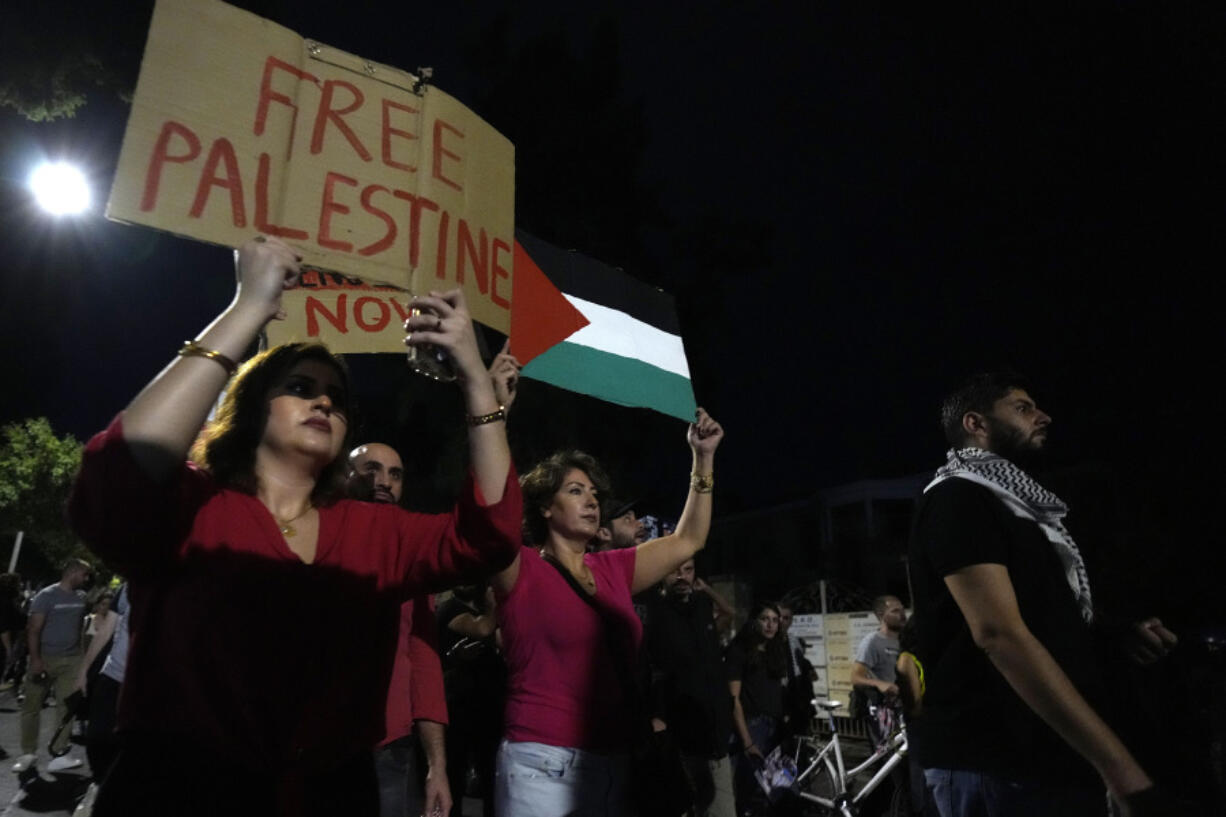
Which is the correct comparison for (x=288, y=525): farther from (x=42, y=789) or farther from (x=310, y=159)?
(x=42, y=789)

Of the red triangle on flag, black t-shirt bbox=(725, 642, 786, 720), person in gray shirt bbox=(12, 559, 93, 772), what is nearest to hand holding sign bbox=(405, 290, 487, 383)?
the red triangle on flag

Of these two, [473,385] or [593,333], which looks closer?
[473,385]

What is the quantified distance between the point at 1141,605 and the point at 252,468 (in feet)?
19.8

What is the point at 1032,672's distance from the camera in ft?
7.08

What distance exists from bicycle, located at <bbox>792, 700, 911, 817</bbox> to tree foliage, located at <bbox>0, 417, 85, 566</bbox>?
3880 centimetres

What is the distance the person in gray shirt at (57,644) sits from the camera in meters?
8.61

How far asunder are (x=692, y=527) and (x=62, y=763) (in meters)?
7.97

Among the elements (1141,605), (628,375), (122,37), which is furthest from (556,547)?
(122,37)

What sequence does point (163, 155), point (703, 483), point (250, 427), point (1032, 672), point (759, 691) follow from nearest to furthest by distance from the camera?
point (250, 427), point (163, 155), point (1032, 672), point (703, 483), point (759, 691)

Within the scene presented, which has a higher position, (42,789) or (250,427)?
(250,427)

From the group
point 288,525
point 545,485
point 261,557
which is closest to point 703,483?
point 545,485

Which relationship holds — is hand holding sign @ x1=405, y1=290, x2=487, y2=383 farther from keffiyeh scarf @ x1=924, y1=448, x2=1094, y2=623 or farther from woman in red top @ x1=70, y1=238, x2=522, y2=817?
keffiyeh scarf @ x1=924, y1=448, x2=1094, y2=623

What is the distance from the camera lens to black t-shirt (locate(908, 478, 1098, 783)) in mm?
2254

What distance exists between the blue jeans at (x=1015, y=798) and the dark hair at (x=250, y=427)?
5.92 feet
